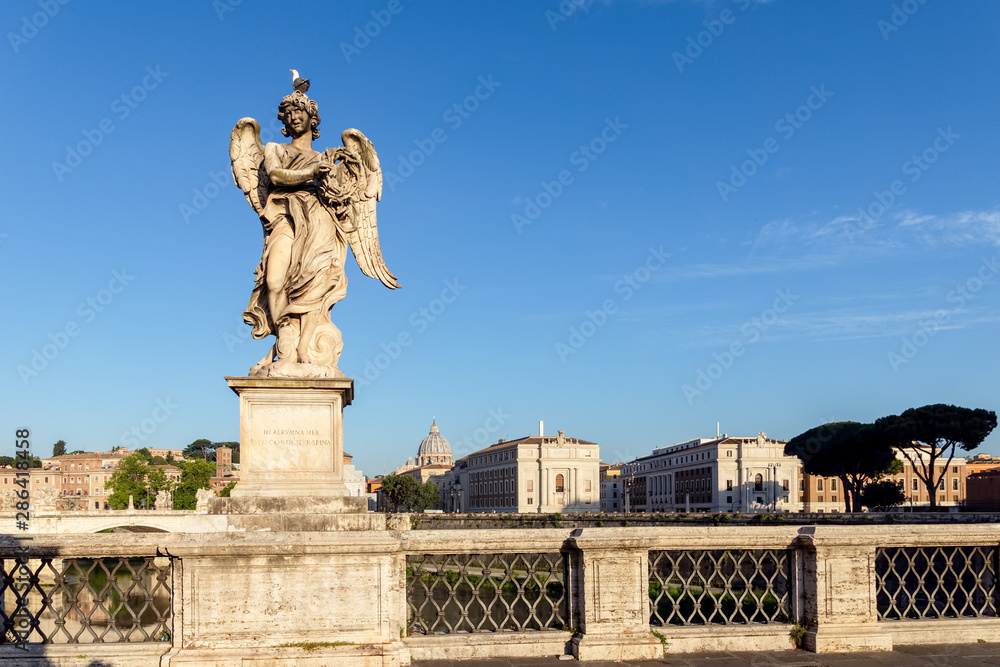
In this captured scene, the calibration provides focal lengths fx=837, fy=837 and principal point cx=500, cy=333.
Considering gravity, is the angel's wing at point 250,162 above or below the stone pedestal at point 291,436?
above

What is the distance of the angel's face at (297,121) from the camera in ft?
24.1

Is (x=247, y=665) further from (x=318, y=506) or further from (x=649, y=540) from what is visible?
(x=649, y=540)

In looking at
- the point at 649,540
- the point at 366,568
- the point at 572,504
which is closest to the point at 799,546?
the point at 649,540

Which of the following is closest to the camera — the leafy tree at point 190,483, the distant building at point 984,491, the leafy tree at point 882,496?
the distant building at point 984,491

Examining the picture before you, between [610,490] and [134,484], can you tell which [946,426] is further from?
[610,490]

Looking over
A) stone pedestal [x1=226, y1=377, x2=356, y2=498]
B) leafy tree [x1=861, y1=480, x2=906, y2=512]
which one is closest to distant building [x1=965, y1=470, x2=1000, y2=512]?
leafy tree [x1=861, y1=480, x2=906, y2=512]

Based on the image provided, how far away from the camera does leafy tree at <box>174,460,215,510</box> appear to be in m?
93.6

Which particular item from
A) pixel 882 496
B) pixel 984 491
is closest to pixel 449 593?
pixel 882 496

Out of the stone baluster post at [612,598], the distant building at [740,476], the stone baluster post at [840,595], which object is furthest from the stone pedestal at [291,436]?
the distant building at [740,476]

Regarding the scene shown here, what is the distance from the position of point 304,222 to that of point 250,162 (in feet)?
2.40

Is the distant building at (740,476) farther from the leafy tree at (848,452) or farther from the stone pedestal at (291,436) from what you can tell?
the stone pedestal at (291,436)

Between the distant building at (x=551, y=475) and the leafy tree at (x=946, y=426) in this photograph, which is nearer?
the leafy tree at (x=946, y=426)

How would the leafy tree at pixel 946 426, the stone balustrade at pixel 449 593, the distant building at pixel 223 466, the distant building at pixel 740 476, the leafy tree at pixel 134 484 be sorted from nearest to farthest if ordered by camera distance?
the stone balustrade at pixel 449 593, the leafy tree at pixel 946 426, the leafy tree at pixel 134 484, the distant building at pixel 740 476, the distant building at pixel 223 466

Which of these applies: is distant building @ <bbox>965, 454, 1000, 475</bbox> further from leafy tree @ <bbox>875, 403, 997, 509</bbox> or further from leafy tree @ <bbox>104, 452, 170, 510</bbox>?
leafy tree @ <bbox>104, 452, 170, 510</bbox>
